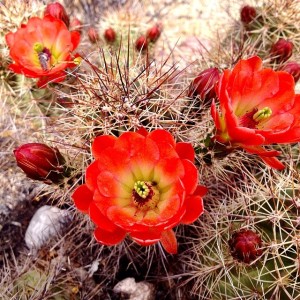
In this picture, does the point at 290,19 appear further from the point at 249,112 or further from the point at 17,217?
the point at 17,217

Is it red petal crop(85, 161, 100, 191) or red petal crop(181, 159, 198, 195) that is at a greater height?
red petal crop(85, 161, 100, 191)

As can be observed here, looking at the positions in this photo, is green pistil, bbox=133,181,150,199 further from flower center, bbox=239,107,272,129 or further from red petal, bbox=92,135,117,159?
flower center, bbox=239,107,272,129

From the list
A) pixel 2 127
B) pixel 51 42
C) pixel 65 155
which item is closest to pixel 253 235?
pixel 65 155

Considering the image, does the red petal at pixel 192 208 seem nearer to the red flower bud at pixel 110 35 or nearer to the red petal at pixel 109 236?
the red petal at pixel 109 236

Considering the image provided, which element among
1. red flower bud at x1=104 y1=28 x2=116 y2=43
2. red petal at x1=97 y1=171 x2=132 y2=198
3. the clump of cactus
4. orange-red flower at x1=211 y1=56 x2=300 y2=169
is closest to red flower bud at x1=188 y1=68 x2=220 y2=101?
the clump of cactus

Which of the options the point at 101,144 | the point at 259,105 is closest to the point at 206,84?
the point at 259,105

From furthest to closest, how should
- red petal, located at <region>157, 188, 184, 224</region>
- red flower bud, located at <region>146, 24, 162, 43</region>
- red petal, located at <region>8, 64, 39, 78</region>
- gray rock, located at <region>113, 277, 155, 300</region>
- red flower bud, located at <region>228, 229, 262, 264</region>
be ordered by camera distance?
red flower bud, located at <region>146, 24, 162, 43</region>
gray rock, located at <region>113, 277, 155, 300</region>
red petal, located at <region>8, 64, 39, 78</region>
red flower bud, located at <region>228, 229, 262, 264</region>
red petal, located at <region>157, 188, 184, 224</region>

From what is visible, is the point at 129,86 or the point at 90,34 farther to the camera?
the point at 90,34
